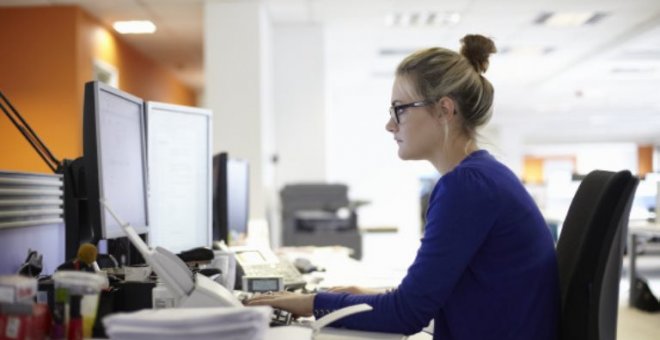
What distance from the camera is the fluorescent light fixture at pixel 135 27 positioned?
230 inches

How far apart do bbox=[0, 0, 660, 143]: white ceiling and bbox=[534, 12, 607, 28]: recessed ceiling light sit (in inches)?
3.3

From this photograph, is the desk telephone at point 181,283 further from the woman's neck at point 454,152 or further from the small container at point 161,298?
the woman's neck at point 454,152

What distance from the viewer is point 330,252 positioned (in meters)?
3.21

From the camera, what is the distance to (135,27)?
6004 mm

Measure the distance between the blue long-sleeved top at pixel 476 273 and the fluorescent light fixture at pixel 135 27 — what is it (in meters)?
5.20

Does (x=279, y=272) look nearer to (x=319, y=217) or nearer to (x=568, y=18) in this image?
(x=319, y=217)

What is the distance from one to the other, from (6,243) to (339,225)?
11.8 ft

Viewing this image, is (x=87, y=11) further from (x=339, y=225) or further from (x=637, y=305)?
(x=637, y=305)

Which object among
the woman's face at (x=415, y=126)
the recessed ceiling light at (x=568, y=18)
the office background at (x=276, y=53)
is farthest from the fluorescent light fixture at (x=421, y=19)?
the woman's face at (x=415, y=126)

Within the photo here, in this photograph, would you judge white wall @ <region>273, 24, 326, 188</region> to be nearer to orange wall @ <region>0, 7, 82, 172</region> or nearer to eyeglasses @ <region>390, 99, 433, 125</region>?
orange wall @ <region>0, 7, 82, 172</region>

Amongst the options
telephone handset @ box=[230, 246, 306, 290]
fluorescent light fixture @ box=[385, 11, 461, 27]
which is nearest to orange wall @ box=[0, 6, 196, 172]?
fluorescent light fixture @ box=[385, 11, 461, 27]

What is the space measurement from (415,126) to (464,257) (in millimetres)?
349

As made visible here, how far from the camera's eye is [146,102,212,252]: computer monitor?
1626 mm

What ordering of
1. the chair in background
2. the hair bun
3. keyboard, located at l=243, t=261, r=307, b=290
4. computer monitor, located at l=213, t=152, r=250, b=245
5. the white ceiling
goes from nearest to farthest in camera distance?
1. the hair bun
2. keyboard, located at l=243, t=261, r=307, b=290
3. computer monitor, located at l=213, t=152, r=250, b=245
4. the chair in background
5. the white ceiling
